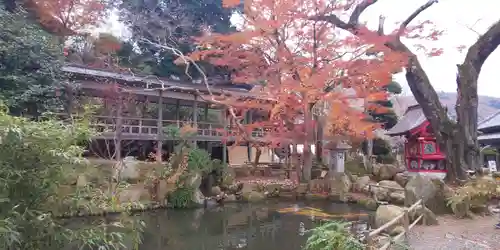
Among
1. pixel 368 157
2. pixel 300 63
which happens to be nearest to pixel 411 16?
pixel 300 63

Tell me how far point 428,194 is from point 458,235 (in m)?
2.19

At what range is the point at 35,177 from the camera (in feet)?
12.0

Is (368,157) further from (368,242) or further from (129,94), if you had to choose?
(368,242)

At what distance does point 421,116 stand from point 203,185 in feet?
34.9

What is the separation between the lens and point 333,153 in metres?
15.7

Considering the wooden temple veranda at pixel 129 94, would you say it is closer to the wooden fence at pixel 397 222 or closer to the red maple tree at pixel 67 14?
the red maple tree at pixel 67 14

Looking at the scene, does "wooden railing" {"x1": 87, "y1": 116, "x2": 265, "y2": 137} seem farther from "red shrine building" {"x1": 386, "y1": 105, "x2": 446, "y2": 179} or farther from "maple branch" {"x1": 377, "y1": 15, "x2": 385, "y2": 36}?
"maple branch" {"x1": 377, "y1": 15, "x2": 385, "y2": 36}

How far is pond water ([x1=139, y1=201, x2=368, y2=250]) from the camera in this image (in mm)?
8094

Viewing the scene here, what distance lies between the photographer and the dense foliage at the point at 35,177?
3.41 metres

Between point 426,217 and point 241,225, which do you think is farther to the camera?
point 241,225

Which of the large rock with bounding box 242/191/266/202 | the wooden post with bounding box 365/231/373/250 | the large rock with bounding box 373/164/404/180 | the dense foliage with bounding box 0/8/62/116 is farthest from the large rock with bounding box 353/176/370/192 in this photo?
the dense foliage with bounding box 0/8/62/116

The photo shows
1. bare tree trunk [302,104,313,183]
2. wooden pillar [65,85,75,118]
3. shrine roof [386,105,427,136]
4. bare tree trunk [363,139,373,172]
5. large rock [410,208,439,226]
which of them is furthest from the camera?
bare tree trunk [363,139,373,172]

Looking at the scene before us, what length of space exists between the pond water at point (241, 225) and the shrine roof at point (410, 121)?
21.2 ft

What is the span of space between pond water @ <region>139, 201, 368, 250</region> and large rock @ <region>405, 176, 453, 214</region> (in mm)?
1534
